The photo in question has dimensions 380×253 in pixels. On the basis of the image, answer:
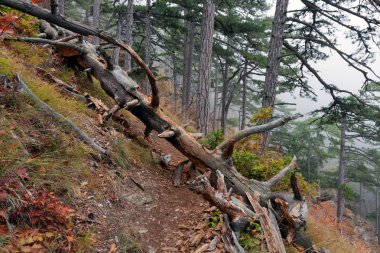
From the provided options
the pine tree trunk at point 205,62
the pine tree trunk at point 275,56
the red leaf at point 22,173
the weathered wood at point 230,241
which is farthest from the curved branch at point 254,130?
the pine tree trunk at point 205,62

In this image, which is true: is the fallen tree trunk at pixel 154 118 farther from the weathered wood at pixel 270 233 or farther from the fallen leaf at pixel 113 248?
the fallen leaf at pixel 113 248

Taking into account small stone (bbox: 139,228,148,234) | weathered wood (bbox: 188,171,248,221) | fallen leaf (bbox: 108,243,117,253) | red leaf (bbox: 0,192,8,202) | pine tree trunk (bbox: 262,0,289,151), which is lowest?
small stone (bbox: 139,228,148,234)

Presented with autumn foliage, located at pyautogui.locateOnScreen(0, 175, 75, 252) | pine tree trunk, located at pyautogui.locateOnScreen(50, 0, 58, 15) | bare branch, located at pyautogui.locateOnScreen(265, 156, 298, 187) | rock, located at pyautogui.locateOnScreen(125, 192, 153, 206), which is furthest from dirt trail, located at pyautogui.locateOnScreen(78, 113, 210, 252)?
pine tree trunk, located at pyautogui.locateOnScreen(50, 0, 58, 15)

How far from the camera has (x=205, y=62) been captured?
9164mm

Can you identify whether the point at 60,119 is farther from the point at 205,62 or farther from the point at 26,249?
the point at 205,62

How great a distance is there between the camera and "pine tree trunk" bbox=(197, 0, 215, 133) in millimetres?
8992

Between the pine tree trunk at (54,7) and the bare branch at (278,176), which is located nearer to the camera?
the pine tree trunk at (54,7)

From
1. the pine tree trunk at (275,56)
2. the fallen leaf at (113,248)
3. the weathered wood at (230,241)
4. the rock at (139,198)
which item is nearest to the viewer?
the fallen leaf at (113,248)

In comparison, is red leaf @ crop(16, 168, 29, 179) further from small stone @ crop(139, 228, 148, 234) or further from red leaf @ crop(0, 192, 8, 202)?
small stone @ crop(139, 228, 148, 234)

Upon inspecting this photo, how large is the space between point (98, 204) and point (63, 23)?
213 cm

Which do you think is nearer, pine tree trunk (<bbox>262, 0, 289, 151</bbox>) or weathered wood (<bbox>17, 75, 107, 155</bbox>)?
weathered wood (<bbox>17, 75, 107, 155</bbox>)

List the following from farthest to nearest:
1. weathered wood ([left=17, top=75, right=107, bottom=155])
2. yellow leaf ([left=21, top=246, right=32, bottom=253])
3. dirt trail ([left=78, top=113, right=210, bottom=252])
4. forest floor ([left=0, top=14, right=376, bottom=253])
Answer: weathered wood ([left=17, top=75, right=107, bottom=155]) → dirt trail ([left=78, top=113, right=210, bottom=252]) → forest floor ([left=0, top=14, right=376, bottom=253]) → yellow leaf ([left=21, top=246, right=32, bottom=253])

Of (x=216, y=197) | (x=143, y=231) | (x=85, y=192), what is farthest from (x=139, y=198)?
(x=216, y=197)

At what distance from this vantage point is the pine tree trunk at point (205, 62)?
8.99 m
